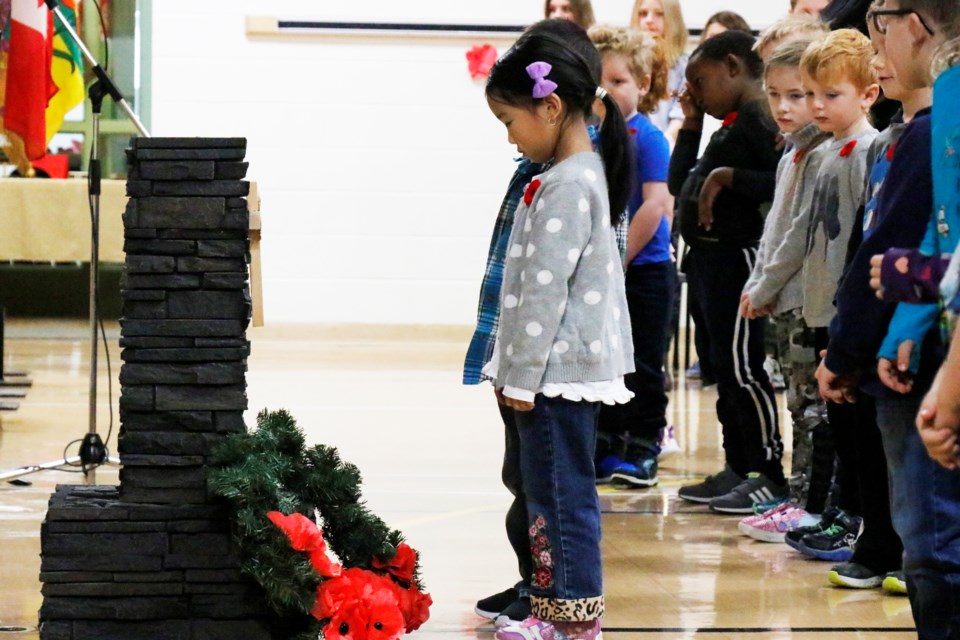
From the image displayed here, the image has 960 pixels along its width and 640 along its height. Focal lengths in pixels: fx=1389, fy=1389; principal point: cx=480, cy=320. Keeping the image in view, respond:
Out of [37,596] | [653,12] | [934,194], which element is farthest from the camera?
[653,12]

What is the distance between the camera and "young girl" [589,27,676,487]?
12.9ft

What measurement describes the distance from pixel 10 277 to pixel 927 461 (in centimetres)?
759

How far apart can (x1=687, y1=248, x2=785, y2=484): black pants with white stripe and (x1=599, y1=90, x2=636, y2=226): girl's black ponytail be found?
4.16 ft

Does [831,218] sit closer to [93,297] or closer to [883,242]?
[883,242]

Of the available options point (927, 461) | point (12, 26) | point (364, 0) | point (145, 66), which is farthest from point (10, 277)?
point (927, 461)

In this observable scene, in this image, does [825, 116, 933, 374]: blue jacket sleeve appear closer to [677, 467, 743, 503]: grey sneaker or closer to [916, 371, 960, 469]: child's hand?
[916, 371, 960, 469]: child's hand

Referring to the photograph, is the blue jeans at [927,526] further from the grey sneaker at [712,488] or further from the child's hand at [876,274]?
the grey sneaker at [712,488]

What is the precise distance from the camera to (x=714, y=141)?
12.8 feet

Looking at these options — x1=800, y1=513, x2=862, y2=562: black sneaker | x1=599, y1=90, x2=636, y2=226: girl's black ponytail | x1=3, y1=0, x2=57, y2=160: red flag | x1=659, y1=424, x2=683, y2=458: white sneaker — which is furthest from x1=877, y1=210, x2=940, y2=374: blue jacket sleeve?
x1=3, y1=0, x2=57, y2=160: red flag

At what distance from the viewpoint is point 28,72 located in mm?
4559

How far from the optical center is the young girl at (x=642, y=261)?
3.93 metres

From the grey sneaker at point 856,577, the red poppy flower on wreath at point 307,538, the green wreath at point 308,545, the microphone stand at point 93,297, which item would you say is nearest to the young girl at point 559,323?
the green wreath at point 308,545

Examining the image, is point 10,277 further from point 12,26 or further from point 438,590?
point 438,590

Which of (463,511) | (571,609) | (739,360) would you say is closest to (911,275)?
(571,609)
